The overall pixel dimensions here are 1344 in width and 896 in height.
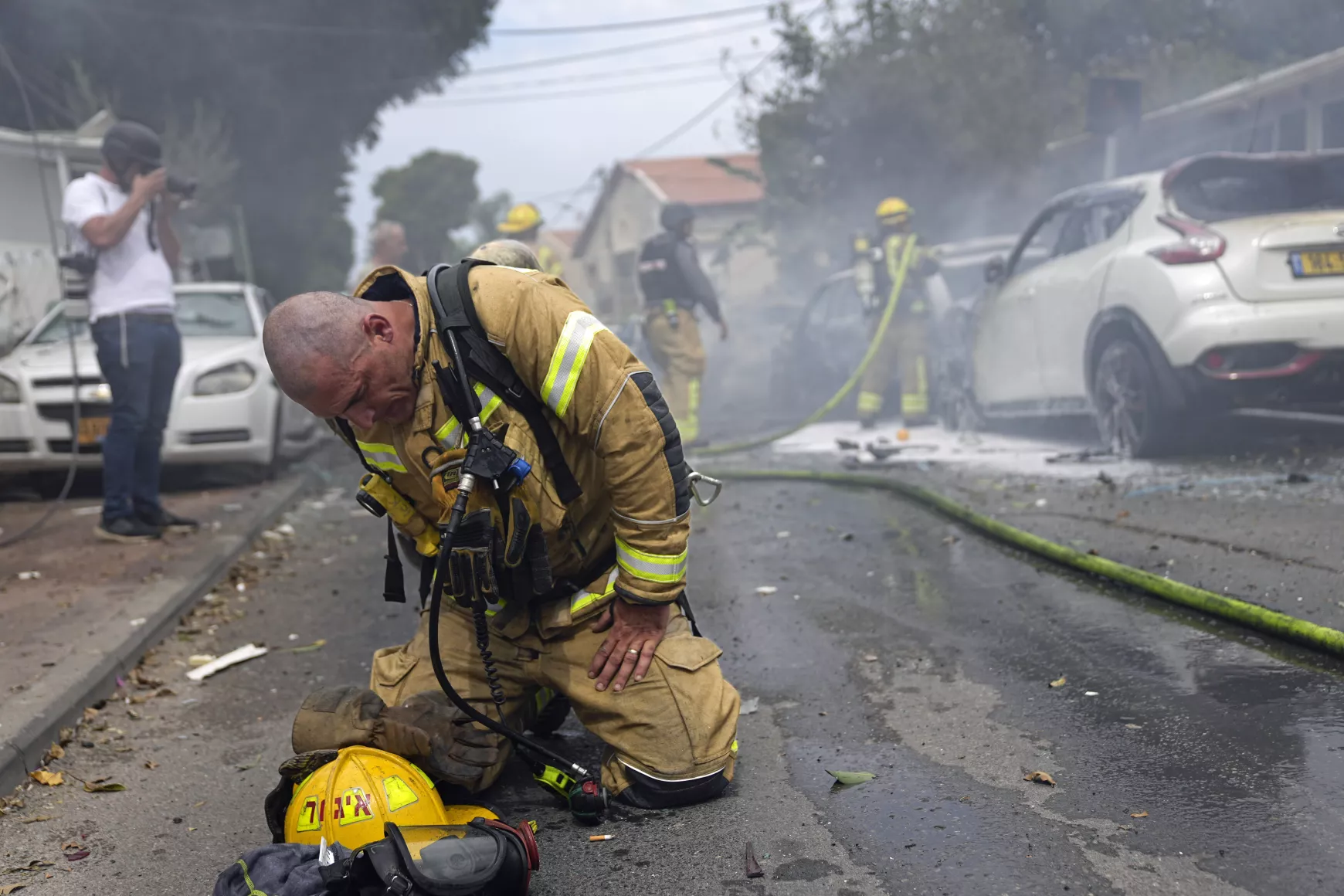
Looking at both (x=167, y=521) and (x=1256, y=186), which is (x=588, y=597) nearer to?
(x=167, y=521)

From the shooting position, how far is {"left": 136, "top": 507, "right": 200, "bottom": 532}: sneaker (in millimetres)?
6559

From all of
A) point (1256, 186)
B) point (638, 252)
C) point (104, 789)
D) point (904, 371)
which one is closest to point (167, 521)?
point (104, 789)

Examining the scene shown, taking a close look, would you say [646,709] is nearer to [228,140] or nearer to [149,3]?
[149,3]

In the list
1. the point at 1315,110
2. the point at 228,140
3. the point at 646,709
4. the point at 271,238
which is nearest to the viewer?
the point at 646,709

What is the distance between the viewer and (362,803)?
7.98 ft

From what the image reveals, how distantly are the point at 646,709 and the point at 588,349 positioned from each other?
2.87 feet

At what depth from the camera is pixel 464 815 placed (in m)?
2.58

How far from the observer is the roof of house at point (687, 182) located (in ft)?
127

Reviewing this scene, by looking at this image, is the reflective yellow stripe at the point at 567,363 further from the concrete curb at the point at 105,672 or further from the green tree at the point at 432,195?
the green tree at the point at 432,195

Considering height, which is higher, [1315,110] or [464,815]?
[1315,110]

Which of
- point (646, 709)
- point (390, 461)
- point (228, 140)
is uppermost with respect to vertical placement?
point (228, 140)

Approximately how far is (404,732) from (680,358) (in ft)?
23.8

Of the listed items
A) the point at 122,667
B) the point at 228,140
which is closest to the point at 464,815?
the point at 122,667

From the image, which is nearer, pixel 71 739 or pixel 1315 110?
pixel 71 739
